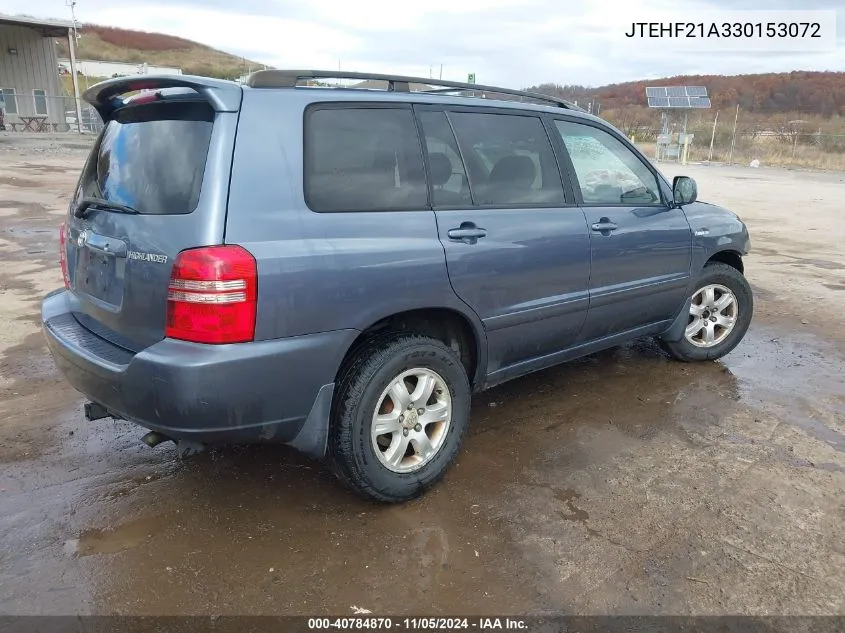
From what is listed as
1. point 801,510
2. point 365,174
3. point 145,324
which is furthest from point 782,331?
point 145,324

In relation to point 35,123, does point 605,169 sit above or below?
below

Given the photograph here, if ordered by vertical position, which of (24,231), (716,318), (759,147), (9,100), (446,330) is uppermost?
(9,100)

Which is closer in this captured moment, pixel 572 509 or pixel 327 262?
pixel 327 262

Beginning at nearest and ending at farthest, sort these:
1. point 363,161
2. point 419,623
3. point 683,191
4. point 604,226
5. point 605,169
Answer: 1. point 419,623
2. point 363,161
3. point 604,226
4. point 605,169
5. point 683,191

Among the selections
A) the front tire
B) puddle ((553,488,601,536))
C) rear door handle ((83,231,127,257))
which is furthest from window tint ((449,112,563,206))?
the front tire

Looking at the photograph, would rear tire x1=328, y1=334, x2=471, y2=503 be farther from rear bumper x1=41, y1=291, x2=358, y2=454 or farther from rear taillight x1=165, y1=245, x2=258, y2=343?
rear taillight x1=165, y1=245, x2=258, y2=343

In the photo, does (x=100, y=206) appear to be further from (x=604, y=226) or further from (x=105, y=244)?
(x=604, y=226)

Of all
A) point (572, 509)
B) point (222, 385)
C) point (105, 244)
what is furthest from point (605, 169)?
point (105, 244)

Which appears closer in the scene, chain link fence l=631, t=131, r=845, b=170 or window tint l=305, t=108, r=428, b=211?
window tint l=305, t=108, r=428, b=211

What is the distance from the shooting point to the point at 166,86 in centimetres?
264

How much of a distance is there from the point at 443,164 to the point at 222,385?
1493 mm

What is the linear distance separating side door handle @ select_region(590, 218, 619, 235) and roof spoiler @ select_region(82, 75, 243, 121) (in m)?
2.10

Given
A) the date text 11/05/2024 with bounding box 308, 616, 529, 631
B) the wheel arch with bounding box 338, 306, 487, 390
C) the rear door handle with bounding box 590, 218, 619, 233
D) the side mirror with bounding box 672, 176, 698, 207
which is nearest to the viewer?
the date text 11/05/2024 with bounding box 308, 616, 529, 631

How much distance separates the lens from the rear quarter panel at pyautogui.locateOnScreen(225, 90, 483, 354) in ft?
7.85
